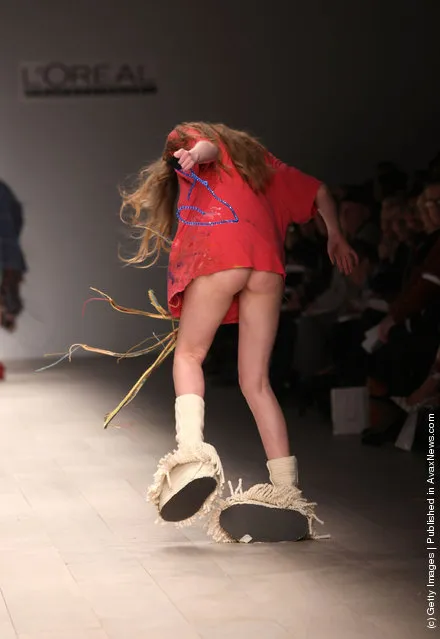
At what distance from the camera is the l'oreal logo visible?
848cm

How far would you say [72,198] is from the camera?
Result: 862 cm

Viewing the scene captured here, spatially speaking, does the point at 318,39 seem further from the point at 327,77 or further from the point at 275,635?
the point at 275,635

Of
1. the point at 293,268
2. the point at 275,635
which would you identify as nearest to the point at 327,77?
the point at 293,268

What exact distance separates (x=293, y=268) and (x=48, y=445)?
2054 millimetres

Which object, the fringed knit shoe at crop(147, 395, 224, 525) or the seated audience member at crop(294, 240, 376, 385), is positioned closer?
the fringed knit shoe at crop(147, 395, 224, 525)

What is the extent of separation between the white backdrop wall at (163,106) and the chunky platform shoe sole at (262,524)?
17.8 feet

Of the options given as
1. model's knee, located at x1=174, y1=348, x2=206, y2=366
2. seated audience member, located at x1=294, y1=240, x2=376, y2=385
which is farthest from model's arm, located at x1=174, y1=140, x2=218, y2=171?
seated audience member, located at x1=294, y1=240, x2=376, y2=385

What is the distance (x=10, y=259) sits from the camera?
27.7 ft

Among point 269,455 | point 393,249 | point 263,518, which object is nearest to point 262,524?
point 263,518

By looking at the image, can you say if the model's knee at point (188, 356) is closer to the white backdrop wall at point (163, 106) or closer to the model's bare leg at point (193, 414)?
the model's bare leg at point (193, 414)

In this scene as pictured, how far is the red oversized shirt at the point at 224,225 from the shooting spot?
3.28m

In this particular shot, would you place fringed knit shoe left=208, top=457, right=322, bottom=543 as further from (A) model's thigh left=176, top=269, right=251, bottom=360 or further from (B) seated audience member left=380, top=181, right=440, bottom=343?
(B) seated audience member left=380, top=181, right=440, bottom=343

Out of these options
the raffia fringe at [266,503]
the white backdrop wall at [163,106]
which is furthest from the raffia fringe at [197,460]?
the white backdrop wall at [163,106]

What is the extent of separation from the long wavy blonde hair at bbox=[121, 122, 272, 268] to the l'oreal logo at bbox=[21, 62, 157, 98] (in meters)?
5.21
